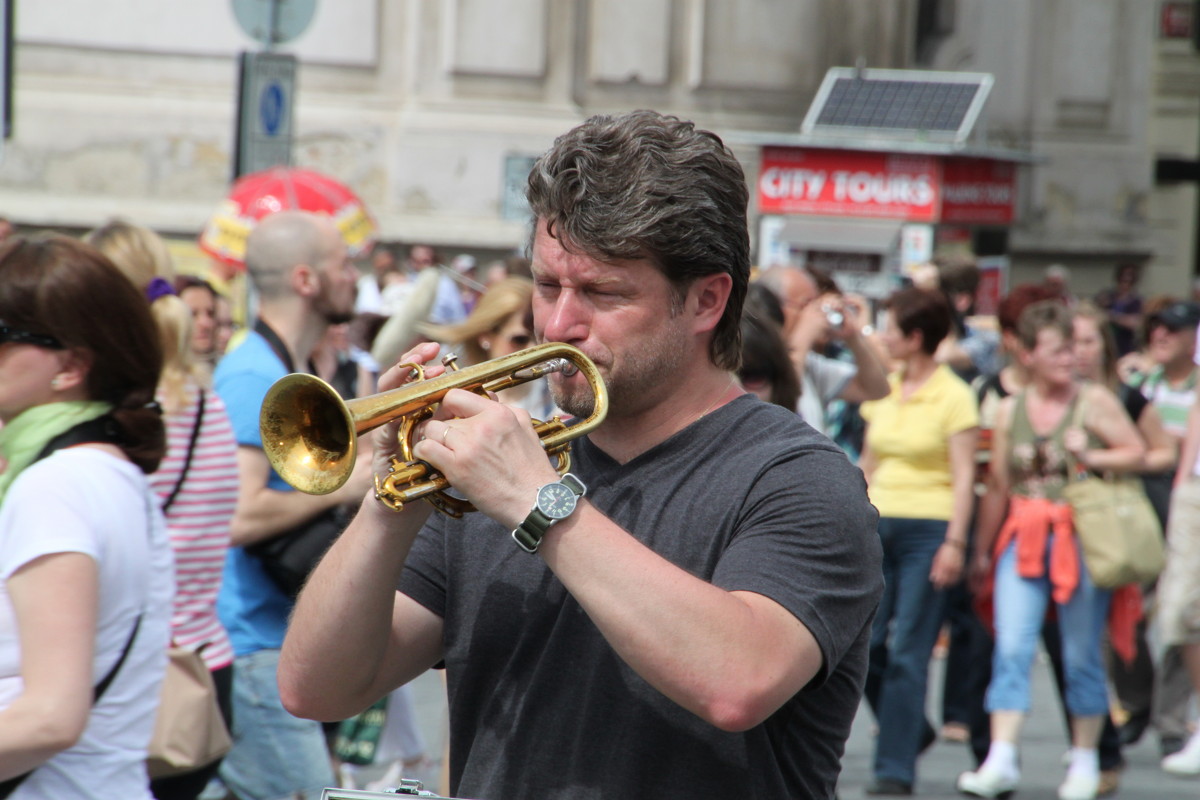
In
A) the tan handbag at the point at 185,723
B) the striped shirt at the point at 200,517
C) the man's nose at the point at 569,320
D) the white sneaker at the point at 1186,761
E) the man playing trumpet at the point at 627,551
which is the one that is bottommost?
the white sneaker at the point at 1186,761

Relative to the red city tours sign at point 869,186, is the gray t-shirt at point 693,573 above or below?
below

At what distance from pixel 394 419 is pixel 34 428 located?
111 cm

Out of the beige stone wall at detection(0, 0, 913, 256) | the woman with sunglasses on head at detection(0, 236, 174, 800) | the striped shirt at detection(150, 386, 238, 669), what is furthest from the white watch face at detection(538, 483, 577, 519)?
the beige stone wall at detection(0, 0, 913, 256)

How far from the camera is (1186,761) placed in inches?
272

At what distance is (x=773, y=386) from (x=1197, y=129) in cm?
2390

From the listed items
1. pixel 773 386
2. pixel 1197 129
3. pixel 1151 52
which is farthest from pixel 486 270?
pixel 1197 129

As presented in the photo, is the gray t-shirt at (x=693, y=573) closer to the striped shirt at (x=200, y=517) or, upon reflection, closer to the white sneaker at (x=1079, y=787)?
the striped shirt at (x=200, y=517)

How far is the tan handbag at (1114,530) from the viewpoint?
21.0 feet

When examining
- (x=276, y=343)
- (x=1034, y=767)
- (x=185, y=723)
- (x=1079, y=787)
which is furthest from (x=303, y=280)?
(x=1034, y=767)

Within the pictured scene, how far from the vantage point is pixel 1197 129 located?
26.5 meters

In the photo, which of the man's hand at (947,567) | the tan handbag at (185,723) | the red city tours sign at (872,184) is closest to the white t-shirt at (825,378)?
the man's hand at (947,567)

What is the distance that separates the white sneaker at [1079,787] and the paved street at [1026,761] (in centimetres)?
10

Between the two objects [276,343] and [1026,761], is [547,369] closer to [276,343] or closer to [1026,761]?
[276,343]

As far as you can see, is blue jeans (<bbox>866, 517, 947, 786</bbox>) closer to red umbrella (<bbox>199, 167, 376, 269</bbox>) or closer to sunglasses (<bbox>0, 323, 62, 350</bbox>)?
red umbrella (<bbox>199, 167, 376, 269</bbox>)
